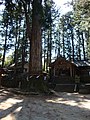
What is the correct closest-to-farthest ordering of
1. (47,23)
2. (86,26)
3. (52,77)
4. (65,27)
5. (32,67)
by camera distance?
1. (32,67)
2. (47,23)
3. (86,26)
4. (52,77)
5. (65,27)

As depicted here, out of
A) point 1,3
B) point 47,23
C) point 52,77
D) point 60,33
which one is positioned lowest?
point 52,77

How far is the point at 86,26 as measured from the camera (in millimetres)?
22547

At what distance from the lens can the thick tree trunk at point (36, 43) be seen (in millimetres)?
17516

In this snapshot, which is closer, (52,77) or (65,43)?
(52,77)

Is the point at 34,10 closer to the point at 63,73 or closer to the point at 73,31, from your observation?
the point at 63,73

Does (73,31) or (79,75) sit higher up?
(73,31)

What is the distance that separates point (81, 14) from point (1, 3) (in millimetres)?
9523

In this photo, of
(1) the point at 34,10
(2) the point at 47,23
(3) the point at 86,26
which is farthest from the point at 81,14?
(1) the point at 34,10

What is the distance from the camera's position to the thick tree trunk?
57.5 ft

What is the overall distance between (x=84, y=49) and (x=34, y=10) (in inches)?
1426

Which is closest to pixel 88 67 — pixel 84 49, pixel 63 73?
pixel 63 73

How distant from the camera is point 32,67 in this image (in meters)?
17.5

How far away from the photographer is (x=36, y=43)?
1783cm

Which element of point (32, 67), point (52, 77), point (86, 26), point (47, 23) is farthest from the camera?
point (52, 77)
